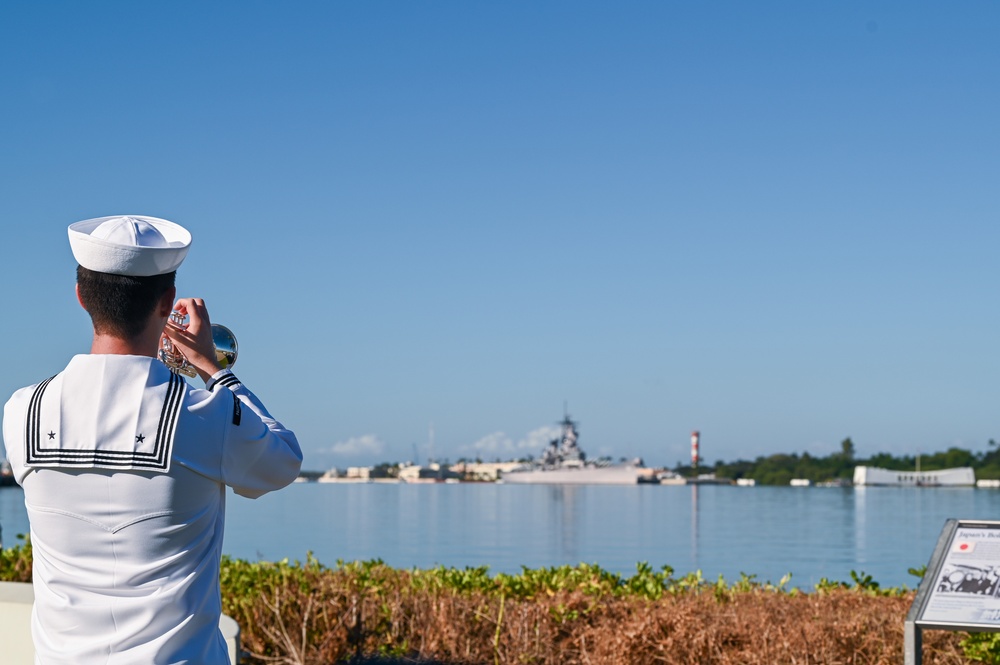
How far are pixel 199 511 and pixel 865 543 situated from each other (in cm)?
3838

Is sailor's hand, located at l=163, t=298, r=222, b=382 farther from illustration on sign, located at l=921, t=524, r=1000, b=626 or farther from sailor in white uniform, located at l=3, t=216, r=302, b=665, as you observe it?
Answer: illustration on sign, located at l=921, t=524, r=1000, b=626

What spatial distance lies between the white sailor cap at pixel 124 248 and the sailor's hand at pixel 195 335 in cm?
24

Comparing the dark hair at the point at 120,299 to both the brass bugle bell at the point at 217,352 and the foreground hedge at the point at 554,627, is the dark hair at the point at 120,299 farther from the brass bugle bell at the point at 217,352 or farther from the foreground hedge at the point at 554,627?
the foreground hedge at the point at 554,627

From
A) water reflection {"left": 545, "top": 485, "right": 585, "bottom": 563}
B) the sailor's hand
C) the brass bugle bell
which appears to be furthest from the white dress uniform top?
water reflection {"left": 545, "top": 485, "right": 585, "bottom": 563}

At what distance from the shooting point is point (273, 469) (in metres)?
2.38

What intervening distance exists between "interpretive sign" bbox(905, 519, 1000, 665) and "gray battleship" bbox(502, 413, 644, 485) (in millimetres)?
127358

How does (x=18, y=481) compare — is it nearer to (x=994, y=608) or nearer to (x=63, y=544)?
(x=63, y=544)

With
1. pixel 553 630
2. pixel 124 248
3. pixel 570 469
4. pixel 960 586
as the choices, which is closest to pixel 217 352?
pixel 124 248

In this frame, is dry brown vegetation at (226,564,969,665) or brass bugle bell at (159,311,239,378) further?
dry brown vegetation at (226,564,969,665)

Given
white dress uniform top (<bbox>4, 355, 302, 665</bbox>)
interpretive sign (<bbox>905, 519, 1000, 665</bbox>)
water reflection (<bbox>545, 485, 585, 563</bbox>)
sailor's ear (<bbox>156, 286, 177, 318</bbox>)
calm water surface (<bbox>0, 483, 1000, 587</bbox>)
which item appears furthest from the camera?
water reflection (<bbox>545, 485, 585, 563</bbox>)

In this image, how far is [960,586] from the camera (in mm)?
5480

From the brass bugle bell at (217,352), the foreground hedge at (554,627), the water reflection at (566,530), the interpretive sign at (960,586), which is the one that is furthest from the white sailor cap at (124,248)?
the water reflection at (566,530)

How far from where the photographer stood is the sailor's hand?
→ 2619 millimetres

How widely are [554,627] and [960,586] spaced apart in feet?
8.68
